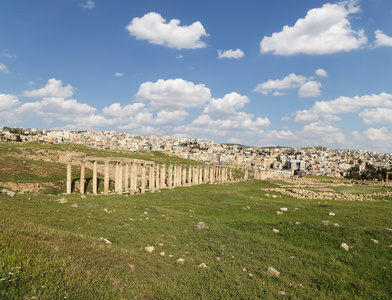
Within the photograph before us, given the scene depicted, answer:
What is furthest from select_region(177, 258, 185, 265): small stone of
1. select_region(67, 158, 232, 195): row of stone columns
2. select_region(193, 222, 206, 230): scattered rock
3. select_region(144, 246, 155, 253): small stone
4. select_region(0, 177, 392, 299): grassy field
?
select_region(67, 158, 232, 195): row of stone columns

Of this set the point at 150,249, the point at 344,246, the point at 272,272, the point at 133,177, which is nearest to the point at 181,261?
the point at 150,249

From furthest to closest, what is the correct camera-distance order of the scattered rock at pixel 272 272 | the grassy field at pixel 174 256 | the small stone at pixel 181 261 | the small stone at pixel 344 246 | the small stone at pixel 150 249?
the small stone at pixel 344 246 → the small stone at pixel 150 249 → the small stone at pixel 181 261 → the scattered rock at pixel 272 272 → the grassy field at pixel 174 256

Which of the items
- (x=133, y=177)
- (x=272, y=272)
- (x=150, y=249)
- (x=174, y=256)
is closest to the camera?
(x=272, y=272)

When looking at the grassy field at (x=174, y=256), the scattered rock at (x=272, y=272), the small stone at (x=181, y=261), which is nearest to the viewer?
the grassy field at (x=174, y=256)

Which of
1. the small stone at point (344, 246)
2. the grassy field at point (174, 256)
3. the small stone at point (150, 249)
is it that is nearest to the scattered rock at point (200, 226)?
the grassy field at point (174, 256)

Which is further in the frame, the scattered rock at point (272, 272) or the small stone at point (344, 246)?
the small stone at point (344, 246)

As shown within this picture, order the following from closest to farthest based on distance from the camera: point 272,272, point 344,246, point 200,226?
1. point 272,272
2. point 344,246
3. point 200,226

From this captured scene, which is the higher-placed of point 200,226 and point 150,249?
point 150,249

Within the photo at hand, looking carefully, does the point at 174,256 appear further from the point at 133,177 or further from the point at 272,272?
the point at 133,177

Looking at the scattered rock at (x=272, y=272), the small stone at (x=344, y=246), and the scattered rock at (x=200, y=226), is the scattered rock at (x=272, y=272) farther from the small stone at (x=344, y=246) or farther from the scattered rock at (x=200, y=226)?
the scattered rock at (x=200, y=226)

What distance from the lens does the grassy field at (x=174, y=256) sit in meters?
6.83

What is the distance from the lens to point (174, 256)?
10375mm

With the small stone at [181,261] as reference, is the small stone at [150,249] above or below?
above

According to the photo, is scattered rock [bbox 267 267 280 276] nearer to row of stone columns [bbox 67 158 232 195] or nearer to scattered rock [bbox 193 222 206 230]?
scattered rock [bbox 193 222 206 230]
